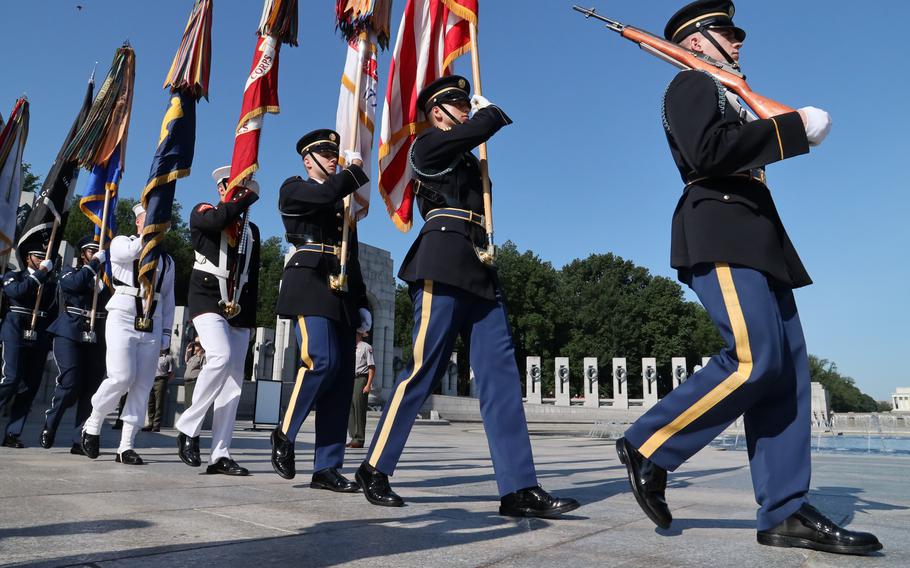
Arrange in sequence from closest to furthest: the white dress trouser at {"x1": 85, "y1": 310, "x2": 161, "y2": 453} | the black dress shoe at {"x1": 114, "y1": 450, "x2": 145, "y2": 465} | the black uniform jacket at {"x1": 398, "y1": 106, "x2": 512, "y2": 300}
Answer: the black uniform jacket at {"x1": 398, "y1": 106, "x2": 512, "y2": 300}
the black dress shoe at {"x1": 114, "y1": 450, "x2": 145, "y2": 465}
the white dress trouser at {"x1": 85, "y1": 310, "x2": 161, "y2": 453}

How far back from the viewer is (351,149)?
5344mm

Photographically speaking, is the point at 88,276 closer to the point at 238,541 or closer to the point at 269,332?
the point at 238,541

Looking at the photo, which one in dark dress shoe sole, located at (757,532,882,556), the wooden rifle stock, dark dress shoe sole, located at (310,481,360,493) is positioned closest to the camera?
dark dress shoe sole, located at (757,532,882,556)

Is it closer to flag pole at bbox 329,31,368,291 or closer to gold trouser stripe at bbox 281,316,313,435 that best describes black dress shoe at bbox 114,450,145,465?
gold trouser stripe at bbox 281,316,313,435

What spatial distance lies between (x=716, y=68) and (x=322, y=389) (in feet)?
10.4

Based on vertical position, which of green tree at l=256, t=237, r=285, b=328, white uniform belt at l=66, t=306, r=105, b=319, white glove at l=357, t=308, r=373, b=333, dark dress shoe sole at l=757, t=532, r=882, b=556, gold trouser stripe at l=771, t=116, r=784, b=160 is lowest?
dark dress shoe sole at l=757, t=532, r=882, b=556

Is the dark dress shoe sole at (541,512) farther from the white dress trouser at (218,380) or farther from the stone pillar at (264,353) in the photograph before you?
the stone pillar at (264,353)

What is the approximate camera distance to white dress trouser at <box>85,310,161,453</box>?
6.27 m

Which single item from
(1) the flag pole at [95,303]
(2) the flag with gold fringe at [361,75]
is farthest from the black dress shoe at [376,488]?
(1) the flag pole at [95,303]

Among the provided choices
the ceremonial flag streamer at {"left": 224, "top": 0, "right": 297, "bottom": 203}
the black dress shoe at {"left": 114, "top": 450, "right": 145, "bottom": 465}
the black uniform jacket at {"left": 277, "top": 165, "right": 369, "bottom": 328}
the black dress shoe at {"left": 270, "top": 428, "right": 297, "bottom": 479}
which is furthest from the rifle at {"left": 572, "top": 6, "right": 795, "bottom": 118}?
the black dress shoe at {"left": 114, "top": 450, "right": 145, "bottom": 465}

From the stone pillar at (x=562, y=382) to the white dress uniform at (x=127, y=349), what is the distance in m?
34.4

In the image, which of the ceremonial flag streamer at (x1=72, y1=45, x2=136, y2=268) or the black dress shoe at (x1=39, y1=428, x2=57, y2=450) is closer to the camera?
the black dress shoe at (x1=39, y1=428, x2=57, y2=450)

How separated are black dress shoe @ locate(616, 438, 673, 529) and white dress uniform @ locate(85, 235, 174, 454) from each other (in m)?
4.80

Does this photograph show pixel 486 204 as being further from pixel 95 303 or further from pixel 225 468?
pixel 95 303
